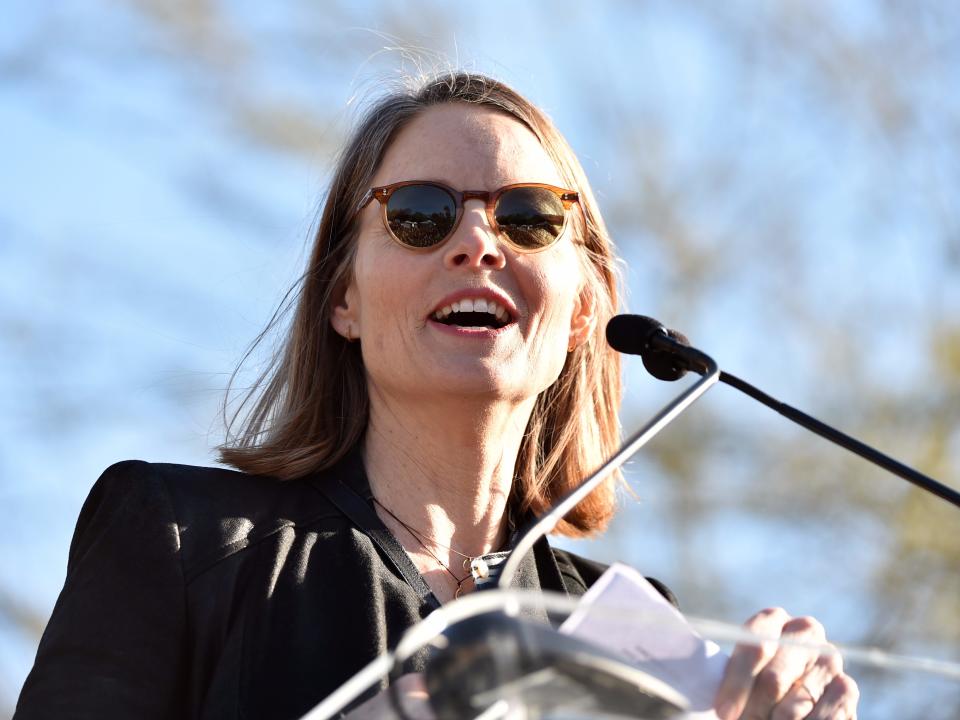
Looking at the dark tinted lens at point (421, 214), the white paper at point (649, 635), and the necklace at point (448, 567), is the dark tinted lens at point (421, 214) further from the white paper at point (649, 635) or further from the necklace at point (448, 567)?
the white paper at point (649, 635)

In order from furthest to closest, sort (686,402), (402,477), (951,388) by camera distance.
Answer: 1. (951,388)
2. (402,477)
3. (686,402)

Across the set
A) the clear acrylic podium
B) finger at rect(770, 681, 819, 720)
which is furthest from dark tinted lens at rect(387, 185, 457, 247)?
the clear acrylic podium

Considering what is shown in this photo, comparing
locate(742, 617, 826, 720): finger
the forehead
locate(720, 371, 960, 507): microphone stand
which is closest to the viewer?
locate(742, 617, 826, 720): finger

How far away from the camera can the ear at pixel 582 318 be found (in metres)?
3.60

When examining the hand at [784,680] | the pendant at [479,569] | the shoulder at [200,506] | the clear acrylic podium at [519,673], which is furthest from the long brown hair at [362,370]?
the clear acrylic podium at [519,673]

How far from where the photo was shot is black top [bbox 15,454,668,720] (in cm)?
258

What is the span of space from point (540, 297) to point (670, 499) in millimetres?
9949

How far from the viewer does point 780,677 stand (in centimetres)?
226

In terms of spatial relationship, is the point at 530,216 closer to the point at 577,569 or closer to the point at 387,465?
the point at 387,465

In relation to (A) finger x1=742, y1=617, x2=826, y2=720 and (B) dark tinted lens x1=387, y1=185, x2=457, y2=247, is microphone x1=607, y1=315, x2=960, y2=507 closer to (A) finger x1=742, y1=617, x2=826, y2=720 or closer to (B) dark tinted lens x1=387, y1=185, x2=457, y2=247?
(A) finger x1=742, y1=617, x2=826, y2=720

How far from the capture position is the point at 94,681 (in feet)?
8.32

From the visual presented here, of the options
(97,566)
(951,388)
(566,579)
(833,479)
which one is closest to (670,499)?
(833,479)

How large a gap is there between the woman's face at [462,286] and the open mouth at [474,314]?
1 centimetres

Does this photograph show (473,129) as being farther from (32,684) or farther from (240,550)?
(32,684)
